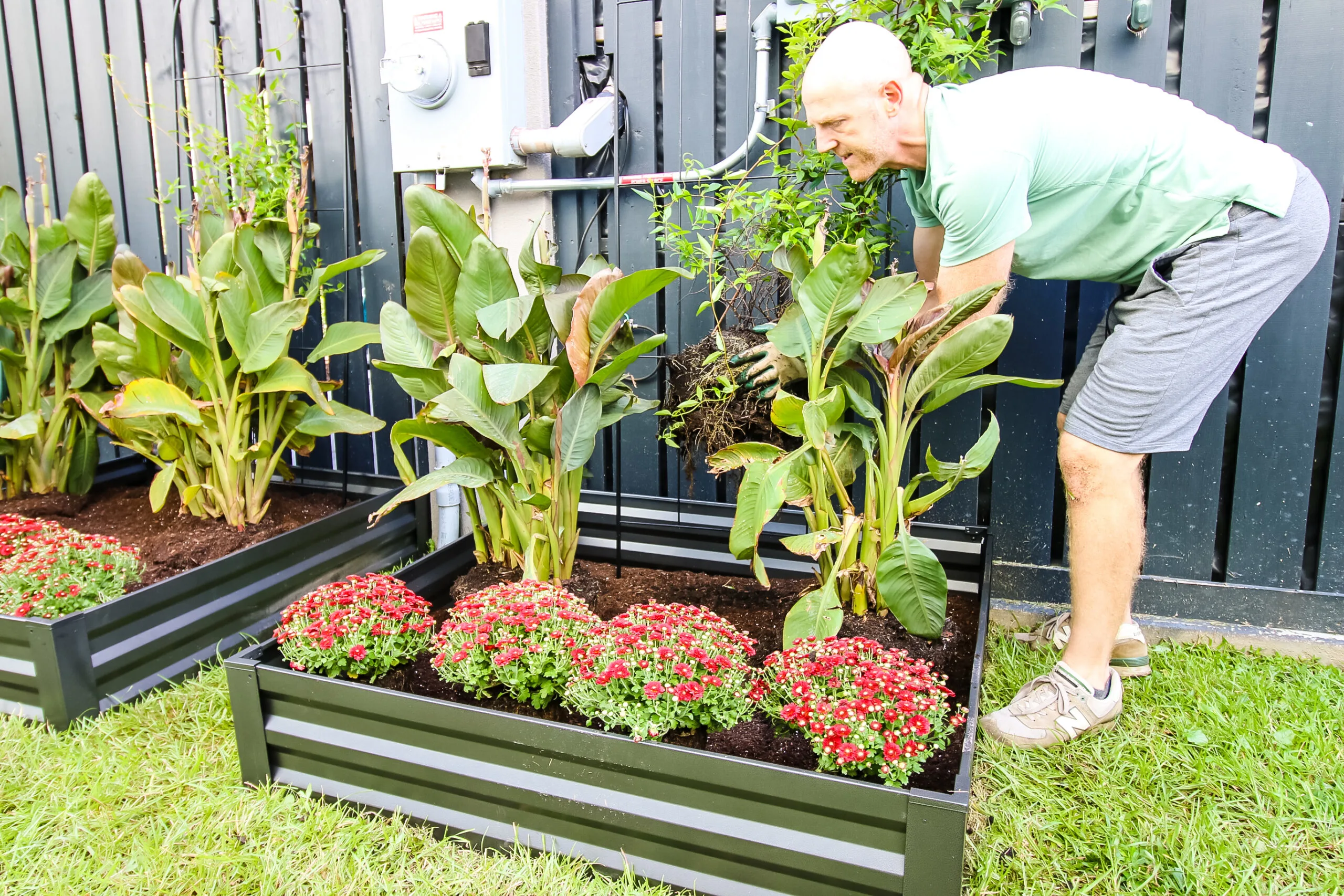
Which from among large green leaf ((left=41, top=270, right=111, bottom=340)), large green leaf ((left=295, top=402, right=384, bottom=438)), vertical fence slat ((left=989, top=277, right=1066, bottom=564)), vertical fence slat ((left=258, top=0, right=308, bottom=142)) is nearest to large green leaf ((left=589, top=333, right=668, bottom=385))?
large green leaf ((left=295, top=402, right=384, bottom=438))

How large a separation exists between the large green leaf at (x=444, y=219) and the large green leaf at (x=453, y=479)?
0.54 metres

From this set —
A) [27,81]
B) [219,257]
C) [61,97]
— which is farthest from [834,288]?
[27,81]

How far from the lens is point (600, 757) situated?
1.66m

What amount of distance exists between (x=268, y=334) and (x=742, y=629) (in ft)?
5.79

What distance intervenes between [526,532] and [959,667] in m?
1.22

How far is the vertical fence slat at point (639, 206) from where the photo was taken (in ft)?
10.1

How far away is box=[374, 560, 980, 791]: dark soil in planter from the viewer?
1.73m

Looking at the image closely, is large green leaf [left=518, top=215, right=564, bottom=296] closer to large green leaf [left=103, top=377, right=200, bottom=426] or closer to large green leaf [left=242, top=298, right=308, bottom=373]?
large green leaf [left=242, top=298, right=308, bottom=373]

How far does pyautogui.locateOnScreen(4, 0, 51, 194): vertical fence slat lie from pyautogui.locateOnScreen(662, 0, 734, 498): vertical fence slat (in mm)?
3288

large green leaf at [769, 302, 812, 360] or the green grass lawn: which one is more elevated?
large green leaf at [769, 302, 812, 360]

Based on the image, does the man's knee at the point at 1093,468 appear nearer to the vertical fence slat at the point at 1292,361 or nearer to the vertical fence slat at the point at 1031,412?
the vertical fence slat at the point at 1031,412

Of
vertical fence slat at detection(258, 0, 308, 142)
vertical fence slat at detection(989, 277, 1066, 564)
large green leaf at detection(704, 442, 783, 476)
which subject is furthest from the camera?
vertical fence slat at detection(258, 0, 308, 142)

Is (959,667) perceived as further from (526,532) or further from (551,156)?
(551,156)

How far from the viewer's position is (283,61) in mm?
3676
